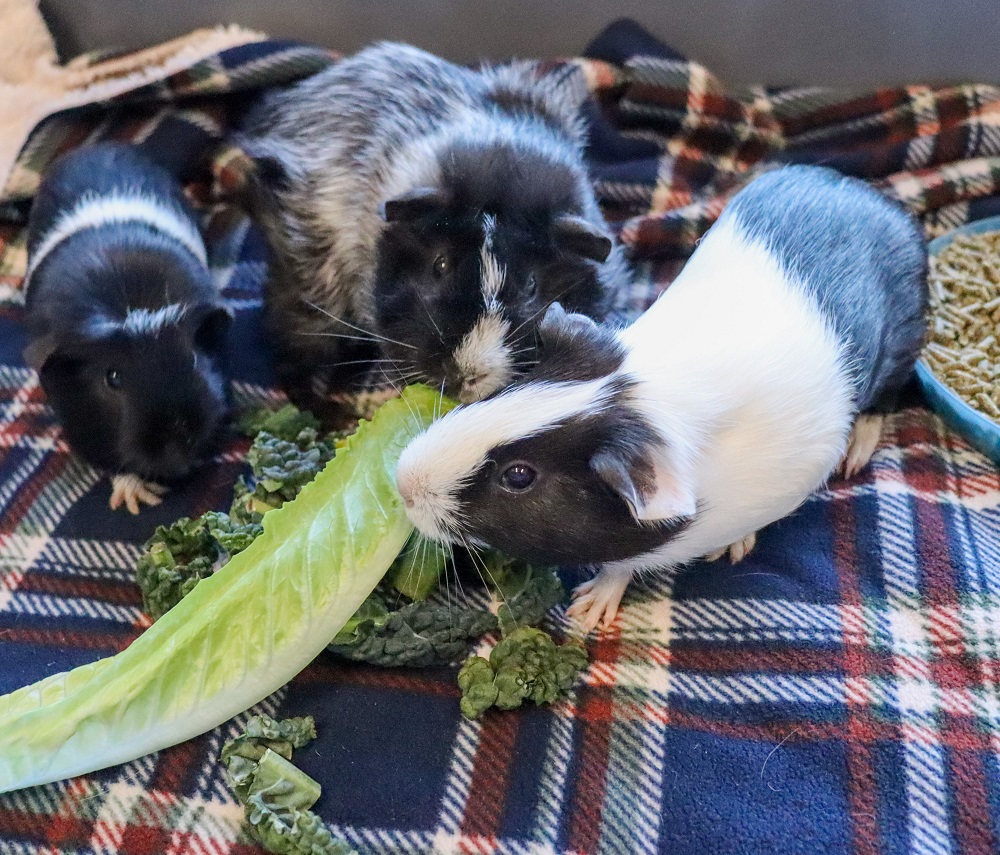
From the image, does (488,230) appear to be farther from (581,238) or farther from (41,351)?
(41,351)

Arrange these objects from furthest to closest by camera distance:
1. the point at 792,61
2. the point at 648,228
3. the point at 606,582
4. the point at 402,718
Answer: the point at 792,61
the point at 648,228
the point at 606,582
the point at 402,718

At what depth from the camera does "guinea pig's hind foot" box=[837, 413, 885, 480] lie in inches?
78.6

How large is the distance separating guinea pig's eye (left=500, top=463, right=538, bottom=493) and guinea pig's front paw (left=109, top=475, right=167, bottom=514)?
1.02 m

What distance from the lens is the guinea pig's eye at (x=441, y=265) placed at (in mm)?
1840

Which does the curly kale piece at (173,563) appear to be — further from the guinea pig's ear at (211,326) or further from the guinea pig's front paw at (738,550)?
the guinea pig's front paw at (738,550)

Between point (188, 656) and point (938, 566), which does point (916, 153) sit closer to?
point (938, 566)

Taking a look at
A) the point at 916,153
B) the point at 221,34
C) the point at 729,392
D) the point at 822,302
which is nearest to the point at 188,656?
the point at 729,392

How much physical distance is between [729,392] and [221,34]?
212 centimetres

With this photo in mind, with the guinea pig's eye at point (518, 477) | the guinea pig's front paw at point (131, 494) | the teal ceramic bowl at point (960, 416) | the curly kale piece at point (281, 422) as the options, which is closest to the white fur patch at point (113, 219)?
the curly kale piece at point (281, 422)

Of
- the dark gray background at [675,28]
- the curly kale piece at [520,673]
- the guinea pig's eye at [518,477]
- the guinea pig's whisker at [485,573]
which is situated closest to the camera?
the guinea pig's eye at [518,477]

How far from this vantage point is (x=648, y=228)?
8.18 feet

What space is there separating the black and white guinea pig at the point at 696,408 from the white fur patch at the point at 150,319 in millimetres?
812

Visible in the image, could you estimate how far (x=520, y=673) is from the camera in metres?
1.60

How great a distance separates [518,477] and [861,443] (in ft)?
3.32
